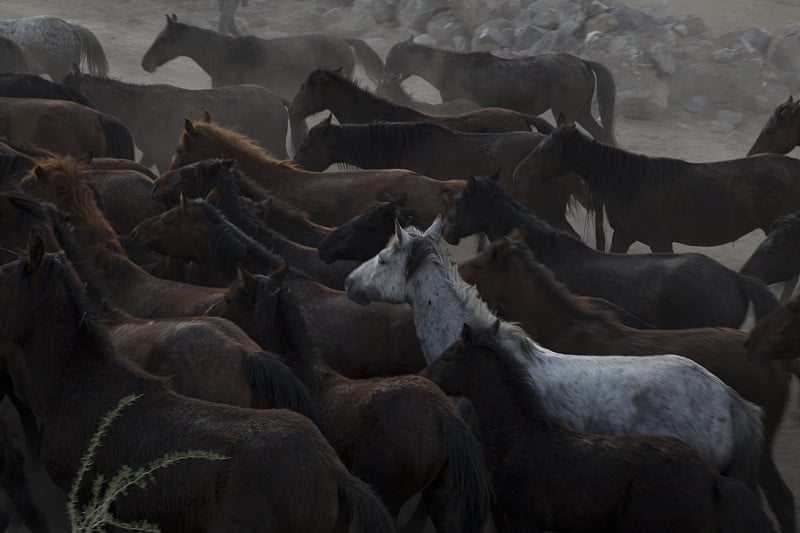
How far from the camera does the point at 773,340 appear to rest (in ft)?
15.8

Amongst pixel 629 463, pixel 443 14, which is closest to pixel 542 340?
pixel 629 463

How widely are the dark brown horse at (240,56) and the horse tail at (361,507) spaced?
32.4ft

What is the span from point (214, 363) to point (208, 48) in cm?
910

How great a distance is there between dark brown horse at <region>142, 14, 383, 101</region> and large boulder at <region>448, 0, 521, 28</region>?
5423 millimetres

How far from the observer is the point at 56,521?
4855mm

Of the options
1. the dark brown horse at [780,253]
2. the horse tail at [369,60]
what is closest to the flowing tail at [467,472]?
the dark brown horse at [780,253]

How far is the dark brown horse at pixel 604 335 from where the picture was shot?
4.84 m

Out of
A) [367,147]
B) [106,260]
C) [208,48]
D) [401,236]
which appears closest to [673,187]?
[367,147]

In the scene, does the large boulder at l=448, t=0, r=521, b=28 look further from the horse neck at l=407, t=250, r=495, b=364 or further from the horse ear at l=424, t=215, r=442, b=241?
the horse neck at l=407, t=250, r=495, b=364

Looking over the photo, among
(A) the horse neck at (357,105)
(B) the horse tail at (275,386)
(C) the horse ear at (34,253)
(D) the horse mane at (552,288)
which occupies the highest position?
(C) the horse ear at (34,253)

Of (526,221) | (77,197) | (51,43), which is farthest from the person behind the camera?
(51,43)

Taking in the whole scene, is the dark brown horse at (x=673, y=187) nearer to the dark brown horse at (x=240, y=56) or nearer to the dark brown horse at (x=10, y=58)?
the dark brown horse at (x=240, y=56)

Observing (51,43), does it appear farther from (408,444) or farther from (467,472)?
(467,472)

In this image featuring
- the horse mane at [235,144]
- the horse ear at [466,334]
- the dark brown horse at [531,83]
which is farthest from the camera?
the dark brown horse at [531,83]
